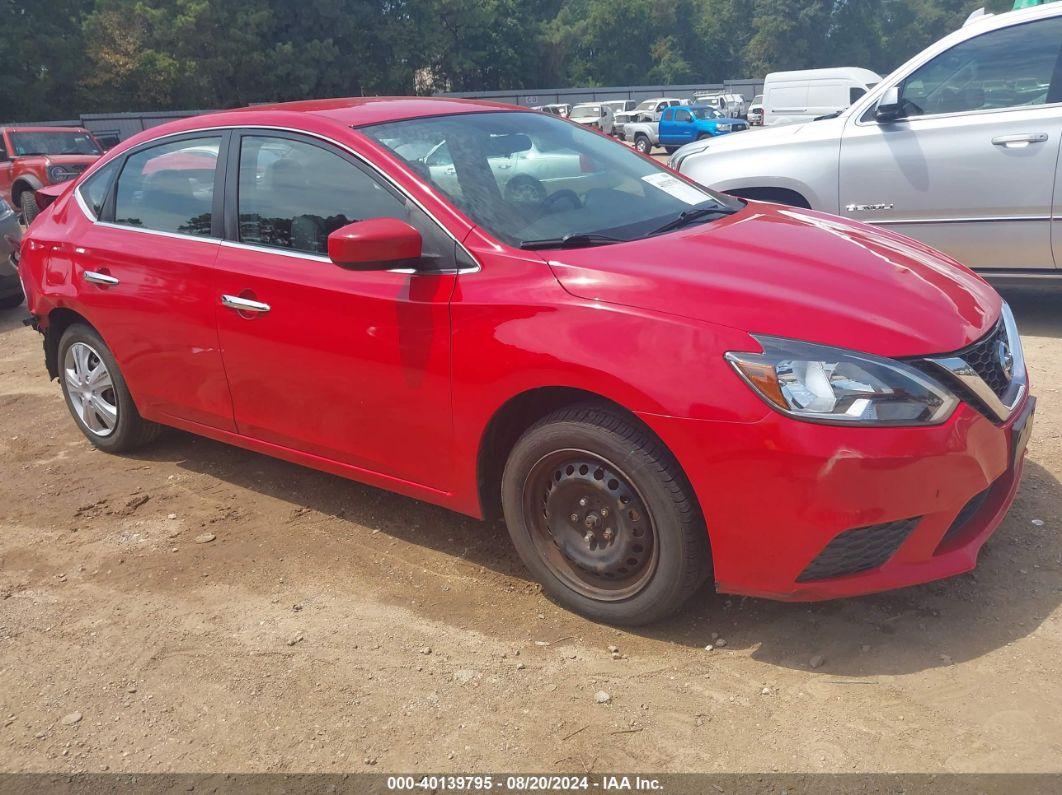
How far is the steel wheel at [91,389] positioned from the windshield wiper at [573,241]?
2.65 meters

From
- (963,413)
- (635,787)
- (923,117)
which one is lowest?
(635,787)

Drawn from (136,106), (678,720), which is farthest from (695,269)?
(136,106)

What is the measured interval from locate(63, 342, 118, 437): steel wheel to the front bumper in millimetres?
3272

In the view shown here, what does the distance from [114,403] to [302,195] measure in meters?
1.88

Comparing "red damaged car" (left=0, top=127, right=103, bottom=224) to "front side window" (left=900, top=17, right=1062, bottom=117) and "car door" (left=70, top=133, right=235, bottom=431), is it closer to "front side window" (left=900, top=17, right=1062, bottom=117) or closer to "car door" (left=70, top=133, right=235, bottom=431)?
"car door" (left=70, top=133, right=235, bottom=431)

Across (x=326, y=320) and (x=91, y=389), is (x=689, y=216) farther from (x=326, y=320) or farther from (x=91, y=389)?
(x=91, y=389)

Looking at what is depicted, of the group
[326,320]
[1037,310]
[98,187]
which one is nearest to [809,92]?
[1037,310]

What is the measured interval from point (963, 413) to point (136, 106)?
4813cm

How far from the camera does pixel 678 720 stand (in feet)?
8.63

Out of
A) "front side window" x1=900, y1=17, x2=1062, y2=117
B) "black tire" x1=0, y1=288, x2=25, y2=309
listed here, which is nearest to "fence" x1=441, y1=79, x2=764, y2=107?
"black tire" x1=0, y1=288, x2=25, y2=309

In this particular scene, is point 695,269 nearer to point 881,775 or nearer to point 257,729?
point 881,775

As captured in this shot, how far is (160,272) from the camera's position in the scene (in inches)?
162

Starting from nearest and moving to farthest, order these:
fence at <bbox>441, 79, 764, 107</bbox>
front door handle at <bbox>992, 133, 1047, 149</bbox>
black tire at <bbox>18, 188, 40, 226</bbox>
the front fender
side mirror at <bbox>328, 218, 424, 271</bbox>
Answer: side mirror at <bbox>328, 218, 424, 271</bbox>, front door handle at <bbox>992, 133, 1047, 149</bbox>, the front fender, black tire at <bbox>18, 188, 40, 226</bbox>, fence at <bbox>441, 79, 764, 107</bbox>

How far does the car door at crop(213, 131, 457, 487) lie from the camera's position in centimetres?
328
